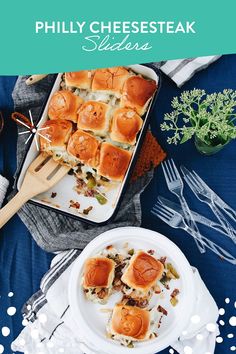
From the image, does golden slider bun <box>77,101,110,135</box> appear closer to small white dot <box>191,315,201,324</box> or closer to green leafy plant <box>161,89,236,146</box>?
green leafy plant <box>161,89,236,146</box>

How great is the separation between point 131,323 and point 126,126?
700 mm

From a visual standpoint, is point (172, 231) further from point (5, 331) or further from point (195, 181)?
point (5, 331)

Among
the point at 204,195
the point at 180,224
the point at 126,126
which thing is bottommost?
the point at 180,224

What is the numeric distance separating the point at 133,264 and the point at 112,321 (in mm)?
214

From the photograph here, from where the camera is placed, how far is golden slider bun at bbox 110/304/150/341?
6.55 feet

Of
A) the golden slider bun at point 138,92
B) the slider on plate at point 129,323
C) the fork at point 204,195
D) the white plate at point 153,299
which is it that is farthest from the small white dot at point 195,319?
the golden slider bun at point 138,92

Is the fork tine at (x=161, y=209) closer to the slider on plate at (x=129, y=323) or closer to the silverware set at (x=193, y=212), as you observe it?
the silverware set at (x=193, y=212)

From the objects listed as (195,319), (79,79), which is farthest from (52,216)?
(195,319)

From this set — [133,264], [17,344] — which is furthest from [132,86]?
[17,344]

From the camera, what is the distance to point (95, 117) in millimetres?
2107

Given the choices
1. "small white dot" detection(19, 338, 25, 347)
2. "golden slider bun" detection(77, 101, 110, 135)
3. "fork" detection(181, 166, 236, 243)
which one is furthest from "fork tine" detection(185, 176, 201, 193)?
"small white dot" detection(19, 338, 25, 347)

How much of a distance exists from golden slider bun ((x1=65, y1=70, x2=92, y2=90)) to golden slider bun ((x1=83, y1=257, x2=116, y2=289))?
650 mm

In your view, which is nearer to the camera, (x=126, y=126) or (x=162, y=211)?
(x=126, y=126)

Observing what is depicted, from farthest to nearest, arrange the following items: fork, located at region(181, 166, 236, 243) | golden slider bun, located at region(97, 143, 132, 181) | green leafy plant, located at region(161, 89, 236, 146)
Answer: fork, located at region(181, 166, 236, 243), golden slider bun, located at region(97, 143, 132, 181), green leafy plant, located at region(161, 89, 236, 146)
